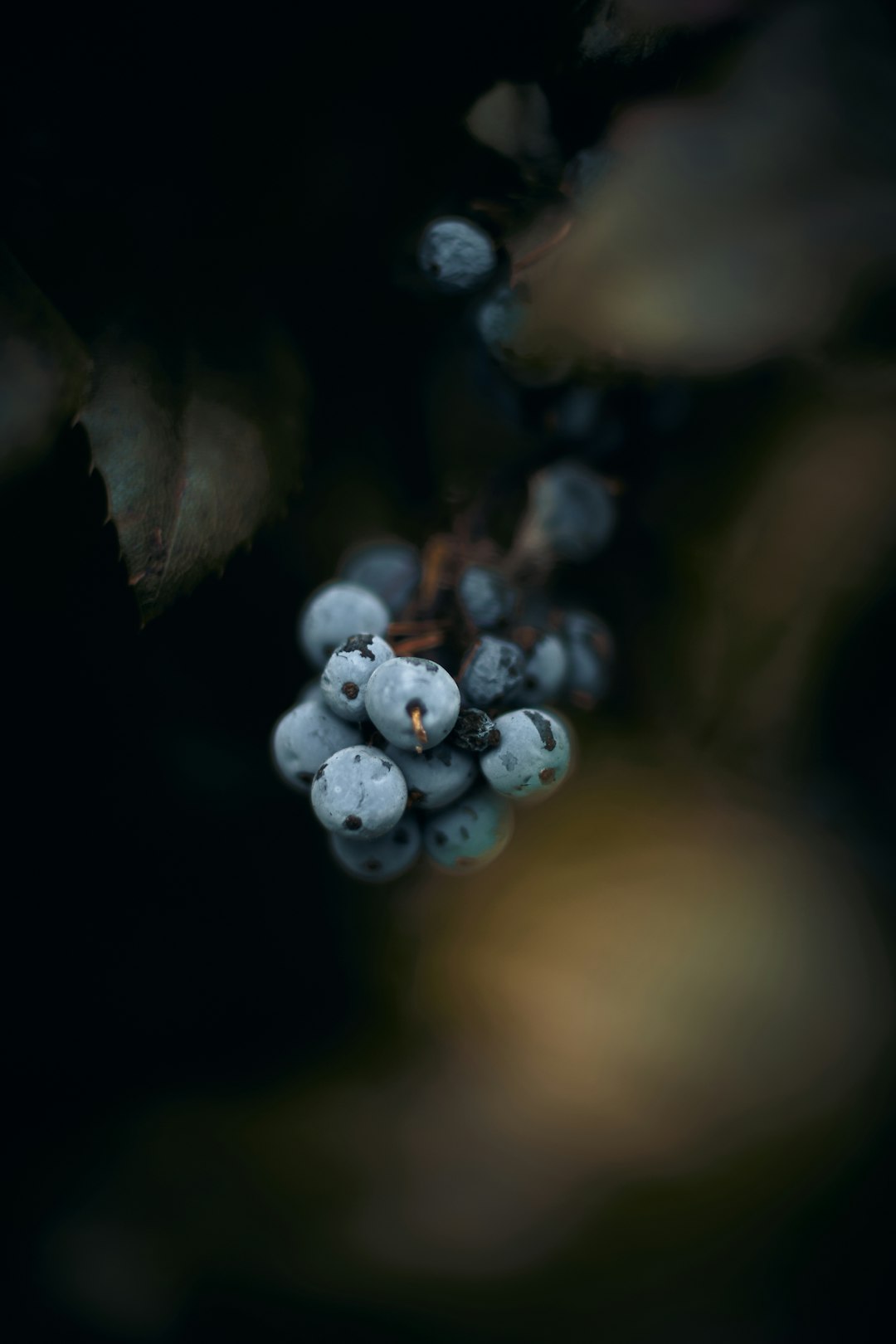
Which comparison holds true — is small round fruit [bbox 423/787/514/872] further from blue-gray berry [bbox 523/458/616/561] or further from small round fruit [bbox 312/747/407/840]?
blue-gray berry [bbox 523/458/616/561]

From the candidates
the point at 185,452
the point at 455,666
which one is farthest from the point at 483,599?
the point at 185,452

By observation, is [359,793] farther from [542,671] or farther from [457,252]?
[457,252]

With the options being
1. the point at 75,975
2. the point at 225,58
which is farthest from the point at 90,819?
the point at 225,58

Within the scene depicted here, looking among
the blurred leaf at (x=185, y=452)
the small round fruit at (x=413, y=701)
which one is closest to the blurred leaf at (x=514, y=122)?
the blurred leaf at (x=185, y=452)

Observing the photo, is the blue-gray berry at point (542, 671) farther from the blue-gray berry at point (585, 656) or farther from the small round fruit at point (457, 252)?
the small round fruit at point (457, 252)

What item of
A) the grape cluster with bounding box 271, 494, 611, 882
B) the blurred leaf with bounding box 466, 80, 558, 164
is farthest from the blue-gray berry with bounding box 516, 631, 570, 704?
the blurred leaf with bounding box 466, 80, 558, 164
